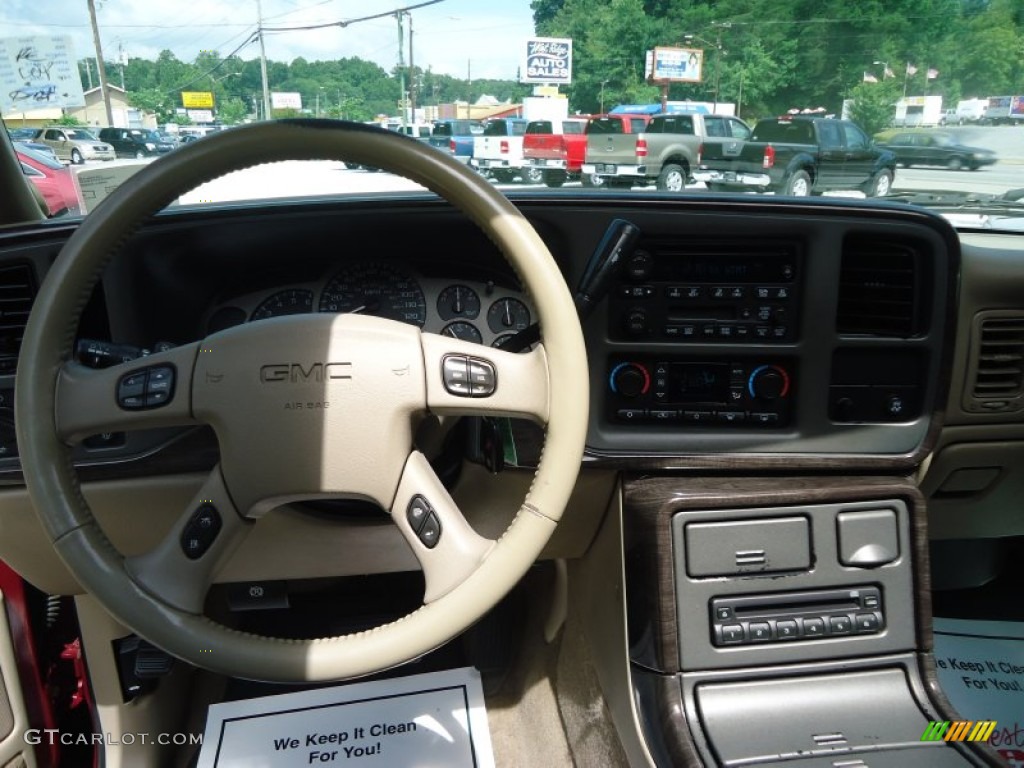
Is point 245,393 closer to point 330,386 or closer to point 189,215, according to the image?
point 330,386

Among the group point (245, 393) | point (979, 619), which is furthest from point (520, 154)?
point (979, 619)

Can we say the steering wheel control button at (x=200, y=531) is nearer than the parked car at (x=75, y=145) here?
Yes

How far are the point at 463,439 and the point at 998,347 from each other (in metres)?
1.26

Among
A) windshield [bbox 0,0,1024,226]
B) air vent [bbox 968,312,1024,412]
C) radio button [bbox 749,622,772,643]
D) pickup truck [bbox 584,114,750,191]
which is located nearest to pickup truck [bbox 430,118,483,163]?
windshield [bbox 0,0,1024,226]

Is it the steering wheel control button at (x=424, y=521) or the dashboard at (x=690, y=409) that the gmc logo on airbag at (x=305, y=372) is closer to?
the steering wheel control button at (x=424, y=521)

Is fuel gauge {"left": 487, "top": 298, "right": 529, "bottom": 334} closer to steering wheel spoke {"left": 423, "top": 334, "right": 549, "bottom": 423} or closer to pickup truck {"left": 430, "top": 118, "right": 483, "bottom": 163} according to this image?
pickup truck {"left": 430, "top": 118, "right": 483, "bottom": 163}

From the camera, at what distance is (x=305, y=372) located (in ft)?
3.74

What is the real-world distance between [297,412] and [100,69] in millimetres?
1404

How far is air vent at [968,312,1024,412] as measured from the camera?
1.80m

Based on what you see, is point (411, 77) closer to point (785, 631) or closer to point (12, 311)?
point (12, 311)

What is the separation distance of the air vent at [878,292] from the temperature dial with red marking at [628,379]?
429 millimetres

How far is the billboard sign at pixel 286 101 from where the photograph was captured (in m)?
1.39

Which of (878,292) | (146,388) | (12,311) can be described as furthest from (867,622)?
(12,311)

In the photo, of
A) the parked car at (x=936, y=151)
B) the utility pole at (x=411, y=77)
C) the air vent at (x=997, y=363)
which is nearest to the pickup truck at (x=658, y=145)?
the parked car at (x=936, y=151)
